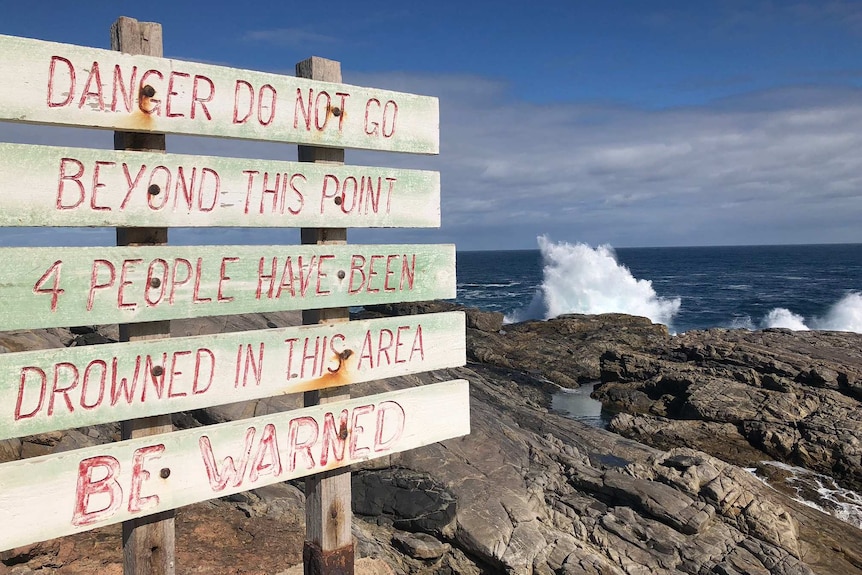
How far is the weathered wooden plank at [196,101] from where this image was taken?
2.73 m

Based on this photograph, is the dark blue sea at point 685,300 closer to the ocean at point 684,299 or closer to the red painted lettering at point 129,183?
the ocean at point 684,299

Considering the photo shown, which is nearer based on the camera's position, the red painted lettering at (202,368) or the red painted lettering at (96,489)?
the red painted lettering at (96,489)

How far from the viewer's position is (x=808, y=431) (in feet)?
48.2

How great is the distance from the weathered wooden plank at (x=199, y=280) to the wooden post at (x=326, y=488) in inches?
5.4

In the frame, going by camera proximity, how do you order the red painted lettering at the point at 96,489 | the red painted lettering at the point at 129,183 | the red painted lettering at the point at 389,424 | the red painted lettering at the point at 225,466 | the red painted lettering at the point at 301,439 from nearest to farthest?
the red painted lettering at the point at 96,489 < the red painted lettering at the point at 129,183 < the red painted lettering at the point at 225,466 < the red painted lettering at the point at 301,439 < the red painted lettering at the point at 389,424

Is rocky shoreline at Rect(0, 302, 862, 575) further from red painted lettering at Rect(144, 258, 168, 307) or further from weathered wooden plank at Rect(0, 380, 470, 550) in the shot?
red painted lettering at Rect(144, 258, 168, 307)

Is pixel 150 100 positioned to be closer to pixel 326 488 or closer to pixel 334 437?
pixel 334 437

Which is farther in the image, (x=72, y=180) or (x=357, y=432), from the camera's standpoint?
(x=357, y=432)

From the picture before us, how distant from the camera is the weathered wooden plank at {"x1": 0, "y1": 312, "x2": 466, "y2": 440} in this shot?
274 centimetres

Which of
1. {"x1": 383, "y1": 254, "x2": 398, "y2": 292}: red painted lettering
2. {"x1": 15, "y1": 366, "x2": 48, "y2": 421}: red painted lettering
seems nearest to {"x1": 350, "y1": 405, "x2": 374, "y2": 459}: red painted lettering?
{"x1": 383, "y1": 254, "x2": 398, "y2": 292}: red painted lettering

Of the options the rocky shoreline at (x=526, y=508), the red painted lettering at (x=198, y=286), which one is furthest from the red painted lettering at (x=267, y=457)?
the rocky shoreline at (x=526, y=508)

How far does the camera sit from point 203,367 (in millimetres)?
3148

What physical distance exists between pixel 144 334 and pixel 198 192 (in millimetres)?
728

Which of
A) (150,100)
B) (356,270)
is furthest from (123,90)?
(356,270)
